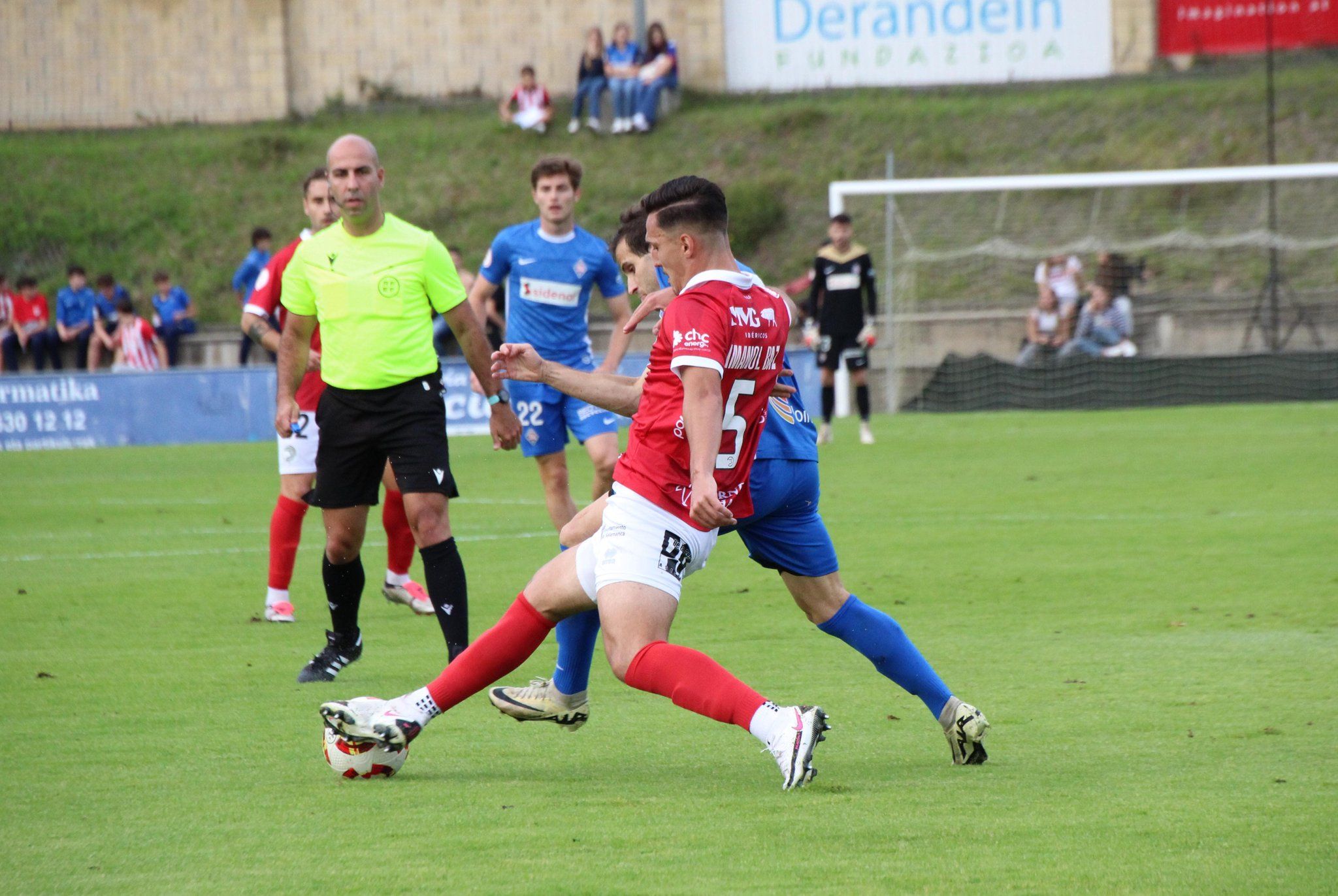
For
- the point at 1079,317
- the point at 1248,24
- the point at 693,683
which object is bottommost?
the point at 693,683

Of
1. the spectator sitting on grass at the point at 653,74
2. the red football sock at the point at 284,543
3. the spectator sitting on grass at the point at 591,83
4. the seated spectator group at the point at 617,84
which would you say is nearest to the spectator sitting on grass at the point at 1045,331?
the spectator sitting on grass at the point at 653,74

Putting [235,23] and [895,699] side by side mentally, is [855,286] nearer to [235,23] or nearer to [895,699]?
[895,699]

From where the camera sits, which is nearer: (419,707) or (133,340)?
(419,707)

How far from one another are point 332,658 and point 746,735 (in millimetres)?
1847

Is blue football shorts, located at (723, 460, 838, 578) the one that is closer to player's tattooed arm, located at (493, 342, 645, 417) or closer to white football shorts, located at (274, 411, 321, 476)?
player's tattooed arm, located at (493, 342, 645, 417)

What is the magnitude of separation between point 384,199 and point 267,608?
81.3ft

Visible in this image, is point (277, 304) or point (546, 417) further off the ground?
point (277, 304)

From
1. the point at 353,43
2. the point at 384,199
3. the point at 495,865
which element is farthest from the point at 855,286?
the point at 353,43

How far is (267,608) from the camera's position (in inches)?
309

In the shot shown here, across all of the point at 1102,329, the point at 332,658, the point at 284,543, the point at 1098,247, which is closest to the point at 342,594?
the point at 332,658

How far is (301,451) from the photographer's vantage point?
26.1 feet

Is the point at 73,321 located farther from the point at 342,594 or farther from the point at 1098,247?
the point at 342,594

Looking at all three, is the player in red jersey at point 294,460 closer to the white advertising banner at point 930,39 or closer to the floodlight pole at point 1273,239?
the floodlight pole at point 1273,239

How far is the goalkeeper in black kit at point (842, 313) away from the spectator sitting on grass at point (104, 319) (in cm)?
1256
